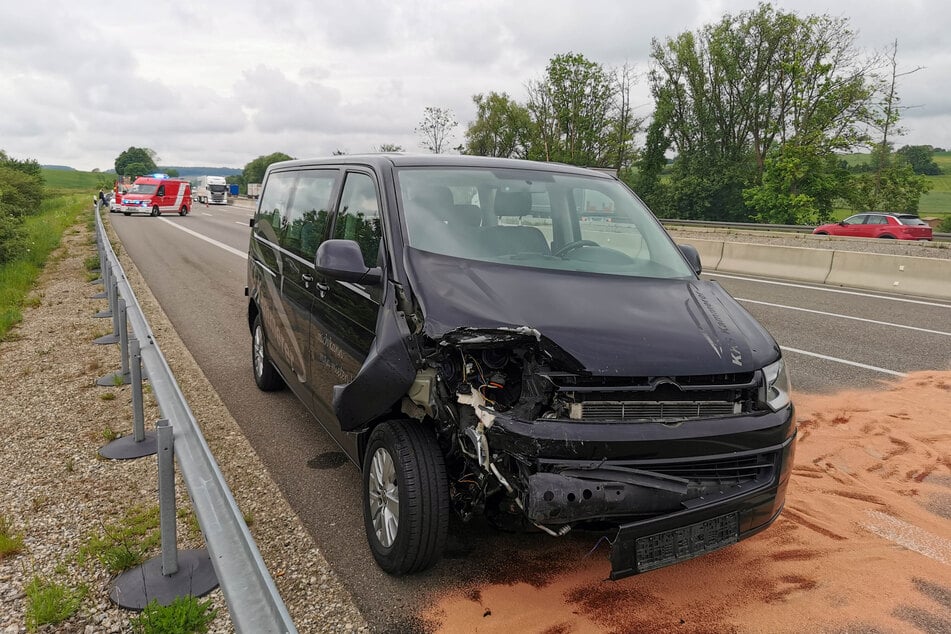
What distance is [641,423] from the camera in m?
2.70

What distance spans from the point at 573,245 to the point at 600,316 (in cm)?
108

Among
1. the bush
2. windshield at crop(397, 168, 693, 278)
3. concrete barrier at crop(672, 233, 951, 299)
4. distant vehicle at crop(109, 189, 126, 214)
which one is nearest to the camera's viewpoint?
windshield at crop(397, 168, 693, 278)

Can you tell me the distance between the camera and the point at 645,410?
2750 mm

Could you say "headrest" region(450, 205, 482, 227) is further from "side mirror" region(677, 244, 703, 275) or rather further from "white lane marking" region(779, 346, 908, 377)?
"white lane marking" region(779, 346, 908, 377)

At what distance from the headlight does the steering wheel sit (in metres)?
1.29

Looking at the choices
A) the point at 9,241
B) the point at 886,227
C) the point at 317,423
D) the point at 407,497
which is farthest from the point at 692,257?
the point at 886,227

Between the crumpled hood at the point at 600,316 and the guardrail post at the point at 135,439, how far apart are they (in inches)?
85.2

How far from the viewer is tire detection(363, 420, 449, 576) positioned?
287cm

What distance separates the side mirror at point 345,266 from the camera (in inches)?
132

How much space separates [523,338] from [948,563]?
2.49 m

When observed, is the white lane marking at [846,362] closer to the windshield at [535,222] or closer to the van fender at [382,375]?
the windshield at [535,222]

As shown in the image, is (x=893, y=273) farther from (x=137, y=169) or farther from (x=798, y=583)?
(x=137, y=169)

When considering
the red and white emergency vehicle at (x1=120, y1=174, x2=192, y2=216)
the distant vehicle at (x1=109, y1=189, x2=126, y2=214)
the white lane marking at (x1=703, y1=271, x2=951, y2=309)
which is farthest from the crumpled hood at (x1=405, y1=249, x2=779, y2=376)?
the distant vehicle at (x1=109, y1=189, x2=126, y2=214)

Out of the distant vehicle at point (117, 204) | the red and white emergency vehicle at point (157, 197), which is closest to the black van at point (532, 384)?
the red and white emergency vehicle at point (157, 197)
